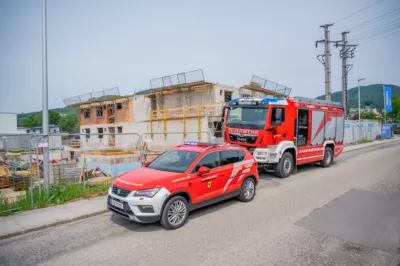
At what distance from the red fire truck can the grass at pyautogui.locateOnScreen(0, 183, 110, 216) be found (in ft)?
19.4

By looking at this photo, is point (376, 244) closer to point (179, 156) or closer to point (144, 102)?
point (179, 156)

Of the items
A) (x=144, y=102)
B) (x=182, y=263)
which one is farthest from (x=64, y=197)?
(x=144, y=102)

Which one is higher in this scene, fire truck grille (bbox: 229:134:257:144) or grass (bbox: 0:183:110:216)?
fire truck grille (bbox: 229:134:257:144)

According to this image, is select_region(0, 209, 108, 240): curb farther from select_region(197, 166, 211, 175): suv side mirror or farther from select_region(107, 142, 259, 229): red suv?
select_region(197, 166, 211, 175): suv side mirror

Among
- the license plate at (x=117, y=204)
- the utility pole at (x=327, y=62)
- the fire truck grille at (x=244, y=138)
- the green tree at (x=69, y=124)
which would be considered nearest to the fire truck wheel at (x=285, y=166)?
the fire truck grille at (x=244, y=138)

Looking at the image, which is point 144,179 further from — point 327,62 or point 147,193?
point 327,62

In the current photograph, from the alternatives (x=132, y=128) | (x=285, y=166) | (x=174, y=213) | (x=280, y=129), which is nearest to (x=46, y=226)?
(x=174, y=213)

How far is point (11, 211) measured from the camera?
6613 millimetres

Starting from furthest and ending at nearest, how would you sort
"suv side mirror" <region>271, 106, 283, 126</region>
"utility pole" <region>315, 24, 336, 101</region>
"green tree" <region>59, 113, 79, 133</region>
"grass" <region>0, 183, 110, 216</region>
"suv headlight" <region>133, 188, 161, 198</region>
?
1. "green tree" <region>59, 113, 79, 133</region>
2. "utility pole" <region>315, 24, 336, 101</region>
3. "suv side mirror" <region>271, 106, 283, 126</region>
4. "grass" <region>0, 183, 110, 216</region>
5. "suv headlight" <region>133, 188, 161, 198</region>

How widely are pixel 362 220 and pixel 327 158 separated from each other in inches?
331

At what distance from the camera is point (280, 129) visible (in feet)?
35.2

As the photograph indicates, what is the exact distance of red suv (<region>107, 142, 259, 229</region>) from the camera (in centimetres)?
538

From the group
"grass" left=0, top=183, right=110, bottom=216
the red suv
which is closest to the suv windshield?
the red suv

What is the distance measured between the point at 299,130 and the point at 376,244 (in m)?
7.15
